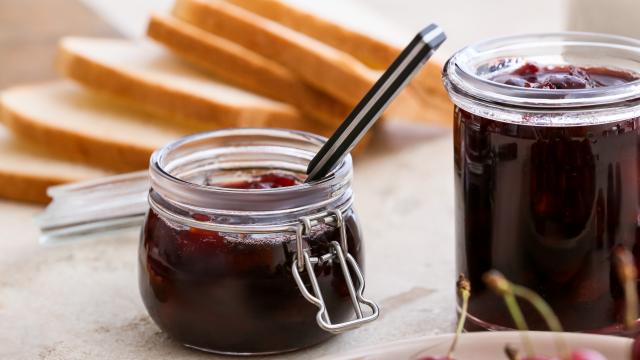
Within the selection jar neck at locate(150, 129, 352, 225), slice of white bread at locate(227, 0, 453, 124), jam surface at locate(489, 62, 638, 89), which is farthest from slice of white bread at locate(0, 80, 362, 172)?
jam surface at locate(489, 62, 638, 89)

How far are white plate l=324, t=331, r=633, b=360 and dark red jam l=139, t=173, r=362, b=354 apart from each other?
0.44 feet

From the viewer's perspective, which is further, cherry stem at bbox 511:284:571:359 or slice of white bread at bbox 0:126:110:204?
slice of white bread at bbox 0:126:110:204

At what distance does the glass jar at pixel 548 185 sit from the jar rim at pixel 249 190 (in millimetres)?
144

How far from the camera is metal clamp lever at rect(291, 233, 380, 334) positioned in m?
1.14

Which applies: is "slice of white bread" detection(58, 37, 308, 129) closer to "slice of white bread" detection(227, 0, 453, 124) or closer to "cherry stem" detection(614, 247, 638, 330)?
"slice of white bread" detection(227, 0, 453, 124)

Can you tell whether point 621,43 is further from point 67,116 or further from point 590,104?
point 67,116

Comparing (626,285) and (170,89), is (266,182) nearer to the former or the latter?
(626,285)

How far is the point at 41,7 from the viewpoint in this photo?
9.71 feet

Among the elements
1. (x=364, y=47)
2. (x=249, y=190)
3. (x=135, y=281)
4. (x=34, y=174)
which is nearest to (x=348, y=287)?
(x=249, y=190)

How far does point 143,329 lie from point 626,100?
61cm

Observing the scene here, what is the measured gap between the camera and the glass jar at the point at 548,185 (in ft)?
3.59

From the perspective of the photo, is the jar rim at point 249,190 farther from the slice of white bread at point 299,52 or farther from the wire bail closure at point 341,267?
the slice of white bread at point 299,52

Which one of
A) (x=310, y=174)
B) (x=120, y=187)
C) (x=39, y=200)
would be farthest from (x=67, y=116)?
(x=310, y=174)

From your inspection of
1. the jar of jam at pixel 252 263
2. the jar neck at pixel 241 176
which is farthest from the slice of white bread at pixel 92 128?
the jar of jam at pixel 252 263
